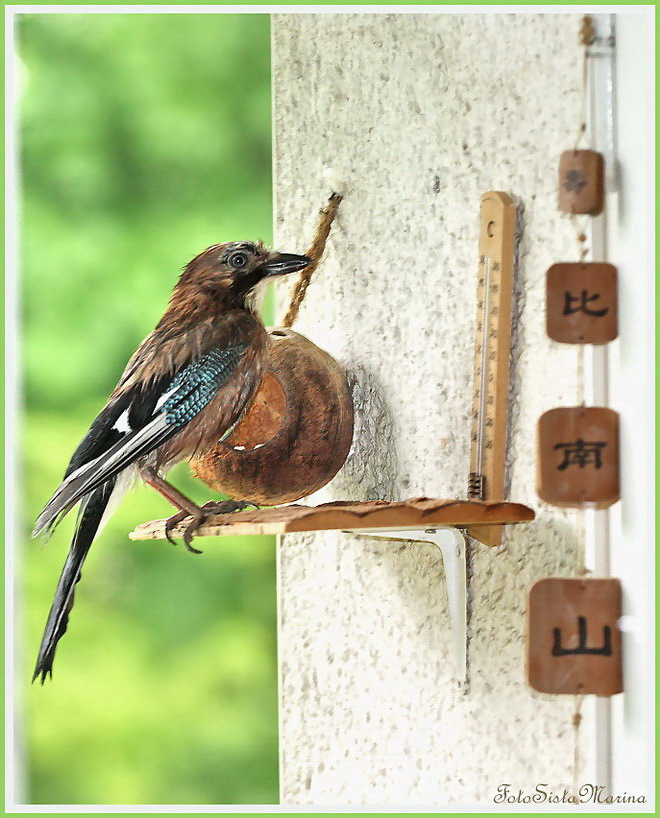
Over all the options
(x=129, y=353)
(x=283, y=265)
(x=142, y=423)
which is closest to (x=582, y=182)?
(x=283, y=265)

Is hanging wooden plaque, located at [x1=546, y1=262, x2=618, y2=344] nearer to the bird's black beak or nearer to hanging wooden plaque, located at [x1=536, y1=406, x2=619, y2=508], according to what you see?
hanging wooden plaque, located at [x1=536, y1=406, x2=619, y2=508]

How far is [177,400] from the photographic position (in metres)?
1.09

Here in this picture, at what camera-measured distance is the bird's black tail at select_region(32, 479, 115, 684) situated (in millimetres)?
1095

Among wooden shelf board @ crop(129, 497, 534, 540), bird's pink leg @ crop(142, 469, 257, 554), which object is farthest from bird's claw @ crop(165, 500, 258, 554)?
wooden shelf board @ crop(129, 497, 534, 540)

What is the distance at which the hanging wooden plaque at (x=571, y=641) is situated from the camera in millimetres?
905

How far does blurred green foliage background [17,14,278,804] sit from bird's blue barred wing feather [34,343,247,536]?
108 centimetres

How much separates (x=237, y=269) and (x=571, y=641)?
1.77 feet

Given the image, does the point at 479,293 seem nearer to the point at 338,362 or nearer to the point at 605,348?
the point at 605,348

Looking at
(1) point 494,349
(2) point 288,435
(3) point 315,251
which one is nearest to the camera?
(1) point 494,349

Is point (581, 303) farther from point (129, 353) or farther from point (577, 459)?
point (129, 353)

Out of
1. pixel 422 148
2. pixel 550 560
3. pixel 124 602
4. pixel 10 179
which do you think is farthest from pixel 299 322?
pixel 124 602

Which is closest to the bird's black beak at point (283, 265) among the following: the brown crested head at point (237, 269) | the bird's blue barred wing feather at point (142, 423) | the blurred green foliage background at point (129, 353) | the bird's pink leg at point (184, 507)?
the brown crested head at point (237, 269)

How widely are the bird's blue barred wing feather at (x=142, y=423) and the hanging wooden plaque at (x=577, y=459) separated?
1.23ft

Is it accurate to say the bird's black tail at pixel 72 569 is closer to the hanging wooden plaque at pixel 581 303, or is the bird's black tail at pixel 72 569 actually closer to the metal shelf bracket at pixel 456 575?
the metal shelf bracket at pixel 456 575
